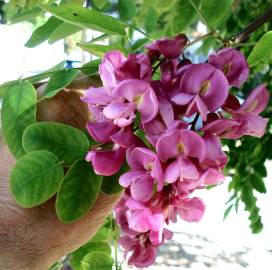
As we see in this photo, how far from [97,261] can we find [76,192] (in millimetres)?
219

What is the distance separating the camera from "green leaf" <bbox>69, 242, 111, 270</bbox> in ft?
2.13

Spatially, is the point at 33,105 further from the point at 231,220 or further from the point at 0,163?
the point at 231,220

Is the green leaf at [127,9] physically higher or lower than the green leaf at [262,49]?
lower

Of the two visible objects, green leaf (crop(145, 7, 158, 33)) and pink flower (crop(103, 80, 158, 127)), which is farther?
green leaf (crop(145, 7, 158, 33))

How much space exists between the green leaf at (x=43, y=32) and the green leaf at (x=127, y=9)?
10cm

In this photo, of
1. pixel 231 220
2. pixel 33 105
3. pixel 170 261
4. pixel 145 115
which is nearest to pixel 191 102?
pixel 145 115

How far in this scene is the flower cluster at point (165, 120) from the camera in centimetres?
35

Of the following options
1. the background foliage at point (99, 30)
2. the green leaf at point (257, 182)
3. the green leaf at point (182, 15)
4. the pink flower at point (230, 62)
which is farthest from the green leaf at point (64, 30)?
the green leaf at point (257, 182)

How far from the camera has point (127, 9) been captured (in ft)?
2.09

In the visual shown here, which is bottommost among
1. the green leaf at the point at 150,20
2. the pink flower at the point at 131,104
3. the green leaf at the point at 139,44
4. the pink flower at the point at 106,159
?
the green leaf at the point at 150,20

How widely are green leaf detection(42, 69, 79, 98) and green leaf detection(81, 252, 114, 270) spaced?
233 mm

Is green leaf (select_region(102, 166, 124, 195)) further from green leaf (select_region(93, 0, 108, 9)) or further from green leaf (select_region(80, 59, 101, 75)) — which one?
green leaf (select_region(93, 0, 108, 9))

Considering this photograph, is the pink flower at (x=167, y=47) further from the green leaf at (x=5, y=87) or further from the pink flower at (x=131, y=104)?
the green leaf at (x=5, y=87)

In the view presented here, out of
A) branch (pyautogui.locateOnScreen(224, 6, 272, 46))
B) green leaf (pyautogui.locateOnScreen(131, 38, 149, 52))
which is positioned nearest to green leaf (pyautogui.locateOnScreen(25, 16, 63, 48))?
green leaf (pyautogui.locateOnScreen(131, 38, 149, 52))
